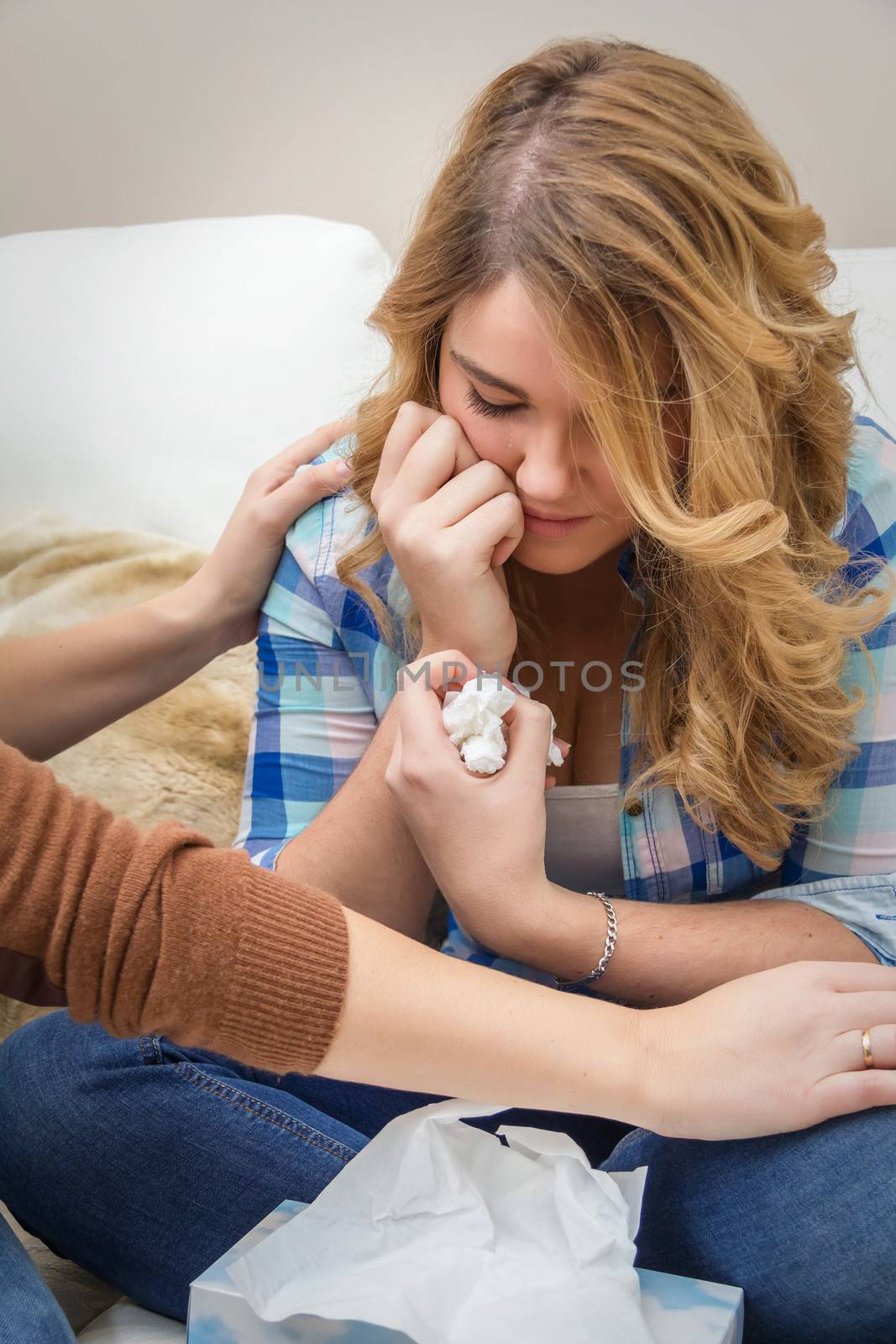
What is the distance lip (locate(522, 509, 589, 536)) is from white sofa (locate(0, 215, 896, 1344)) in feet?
1.61

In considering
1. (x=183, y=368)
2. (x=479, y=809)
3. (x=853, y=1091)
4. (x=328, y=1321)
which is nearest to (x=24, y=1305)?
(x=328, y=1321)

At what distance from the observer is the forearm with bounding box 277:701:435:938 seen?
1042 millimetres

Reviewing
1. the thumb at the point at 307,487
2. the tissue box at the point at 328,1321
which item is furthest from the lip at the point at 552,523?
the tissue box at the point at 328,1321

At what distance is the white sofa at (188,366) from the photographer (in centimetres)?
149

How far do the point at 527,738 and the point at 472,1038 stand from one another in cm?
26

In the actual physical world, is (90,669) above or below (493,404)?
below

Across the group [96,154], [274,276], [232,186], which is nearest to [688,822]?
[274,276]

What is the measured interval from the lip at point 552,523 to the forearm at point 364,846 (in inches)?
8.1

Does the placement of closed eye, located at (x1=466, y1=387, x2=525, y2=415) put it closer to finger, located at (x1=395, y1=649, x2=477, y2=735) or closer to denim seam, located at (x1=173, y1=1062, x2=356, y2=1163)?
finger, located at (x1=395, y1=649, x2=477, y2=735)

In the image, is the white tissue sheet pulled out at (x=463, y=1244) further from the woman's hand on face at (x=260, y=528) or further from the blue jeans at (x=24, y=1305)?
the woman's hand on face at (x=260, y=528)

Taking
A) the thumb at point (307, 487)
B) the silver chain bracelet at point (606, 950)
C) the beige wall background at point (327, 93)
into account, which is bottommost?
the silver chain bracelet at point (606, 950)

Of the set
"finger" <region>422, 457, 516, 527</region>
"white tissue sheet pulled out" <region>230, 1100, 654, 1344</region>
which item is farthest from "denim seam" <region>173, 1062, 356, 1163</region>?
"finger" <region>422, 457, 516, 527</region>

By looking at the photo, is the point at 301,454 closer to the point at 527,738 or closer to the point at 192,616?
the point at 192,616

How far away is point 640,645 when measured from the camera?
112cm
